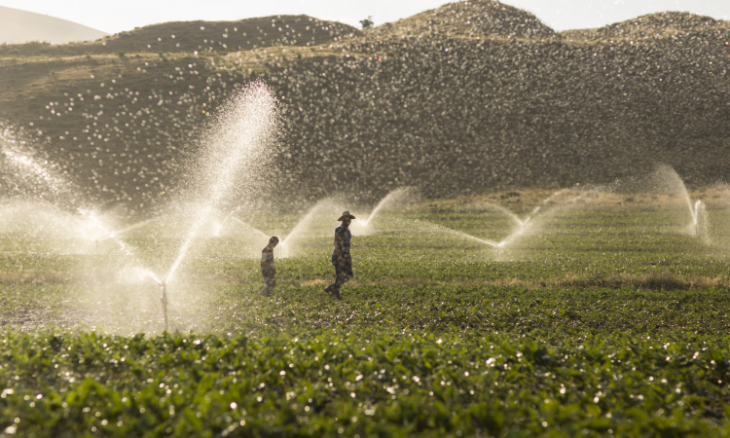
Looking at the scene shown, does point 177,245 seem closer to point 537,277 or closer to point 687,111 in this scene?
point 537,277

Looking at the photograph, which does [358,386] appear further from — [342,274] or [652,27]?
[652,27]

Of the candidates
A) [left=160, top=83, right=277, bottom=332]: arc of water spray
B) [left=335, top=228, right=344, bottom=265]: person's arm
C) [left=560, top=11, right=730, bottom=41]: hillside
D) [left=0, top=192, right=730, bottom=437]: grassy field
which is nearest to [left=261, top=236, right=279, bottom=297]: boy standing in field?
[left=0, top=192, right=730, bottom=437]: grassy field

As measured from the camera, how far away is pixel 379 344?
30.1ft

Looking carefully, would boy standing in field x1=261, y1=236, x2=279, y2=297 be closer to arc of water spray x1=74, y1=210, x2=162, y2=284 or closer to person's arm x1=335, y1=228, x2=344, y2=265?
person's arm x1=335, y1=228, x2=344, y2=265

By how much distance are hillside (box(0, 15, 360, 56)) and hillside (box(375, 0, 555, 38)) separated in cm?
1662

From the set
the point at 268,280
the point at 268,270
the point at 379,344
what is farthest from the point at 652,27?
the point at 379,344

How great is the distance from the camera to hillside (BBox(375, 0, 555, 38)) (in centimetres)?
12638

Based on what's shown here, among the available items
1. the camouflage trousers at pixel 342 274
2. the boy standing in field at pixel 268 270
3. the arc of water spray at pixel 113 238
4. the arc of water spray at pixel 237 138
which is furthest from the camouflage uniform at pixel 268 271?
the arc of water spray at pixel 237 138

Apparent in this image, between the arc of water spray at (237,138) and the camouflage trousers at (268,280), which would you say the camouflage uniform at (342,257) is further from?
the arc of water spray at (237,138)

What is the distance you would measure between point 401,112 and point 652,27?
7907 cm

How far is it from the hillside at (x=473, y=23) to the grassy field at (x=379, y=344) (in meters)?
109

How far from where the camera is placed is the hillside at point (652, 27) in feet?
379

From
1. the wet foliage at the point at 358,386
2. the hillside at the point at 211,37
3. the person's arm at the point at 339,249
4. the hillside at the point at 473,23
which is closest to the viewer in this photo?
the wet foliage at the point at 358,386

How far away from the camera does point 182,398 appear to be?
21.4 feet
